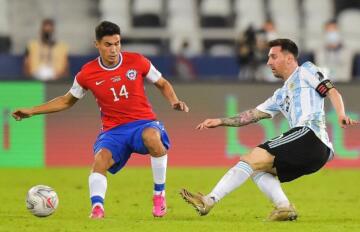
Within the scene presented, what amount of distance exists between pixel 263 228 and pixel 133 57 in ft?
7.23

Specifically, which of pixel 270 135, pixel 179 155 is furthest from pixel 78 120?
pixel 270 135

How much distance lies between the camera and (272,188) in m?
10.5

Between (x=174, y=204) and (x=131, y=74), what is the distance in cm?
232

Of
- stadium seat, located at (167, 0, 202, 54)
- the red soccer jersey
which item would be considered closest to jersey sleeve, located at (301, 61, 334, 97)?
the red soccer jersey

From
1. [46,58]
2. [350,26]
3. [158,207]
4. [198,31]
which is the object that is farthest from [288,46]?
[350,26]

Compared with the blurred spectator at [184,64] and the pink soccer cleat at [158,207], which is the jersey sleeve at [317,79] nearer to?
the pink soccer cleat at [158,207]

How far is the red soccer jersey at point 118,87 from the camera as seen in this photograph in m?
11.0

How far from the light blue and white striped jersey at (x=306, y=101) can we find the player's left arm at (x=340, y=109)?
7.1 inches

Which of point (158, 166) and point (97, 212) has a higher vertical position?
point (158, 166)

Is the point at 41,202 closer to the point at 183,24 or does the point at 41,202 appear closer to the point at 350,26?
the point at 183,24

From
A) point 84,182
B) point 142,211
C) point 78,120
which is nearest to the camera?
point 142,211

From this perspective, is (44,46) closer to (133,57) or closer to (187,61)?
(187,61)

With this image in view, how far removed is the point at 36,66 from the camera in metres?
20.2

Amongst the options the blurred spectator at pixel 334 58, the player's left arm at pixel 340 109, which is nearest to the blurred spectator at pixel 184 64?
the blurred spectator at pixel 334 58
